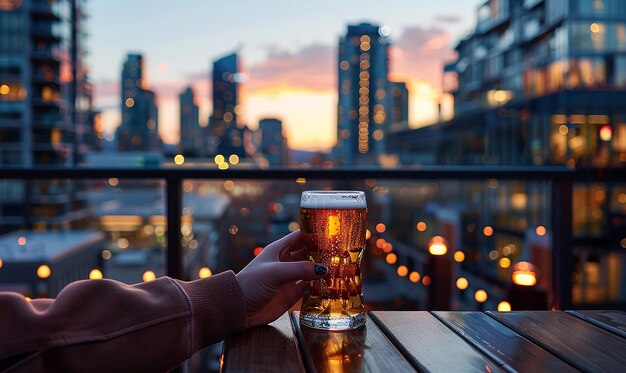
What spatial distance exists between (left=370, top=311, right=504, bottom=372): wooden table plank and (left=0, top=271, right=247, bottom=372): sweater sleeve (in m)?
0.25

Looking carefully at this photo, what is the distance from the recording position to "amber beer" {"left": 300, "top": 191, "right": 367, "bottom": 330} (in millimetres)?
997

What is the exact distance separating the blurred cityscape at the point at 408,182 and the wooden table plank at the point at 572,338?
0.40 metres

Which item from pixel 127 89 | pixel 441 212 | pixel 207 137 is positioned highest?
pixel 127 89

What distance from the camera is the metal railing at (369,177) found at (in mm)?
2195

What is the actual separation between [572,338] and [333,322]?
37cm

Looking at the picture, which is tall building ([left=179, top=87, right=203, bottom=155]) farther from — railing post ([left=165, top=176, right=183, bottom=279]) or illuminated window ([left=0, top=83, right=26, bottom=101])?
railing post ([left=165, top=176, right=183, bottom=279])

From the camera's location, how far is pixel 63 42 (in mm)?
45656

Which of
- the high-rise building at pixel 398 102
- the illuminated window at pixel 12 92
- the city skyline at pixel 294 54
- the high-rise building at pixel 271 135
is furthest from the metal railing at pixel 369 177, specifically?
the high-rise building at pixel 398 102

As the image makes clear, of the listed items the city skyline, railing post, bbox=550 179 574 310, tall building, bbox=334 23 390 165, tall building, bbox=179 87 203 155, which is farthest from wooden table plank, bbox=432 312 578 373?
tall building, bbox=334 23 390 165

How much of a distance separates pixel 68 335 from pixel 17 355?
60 millimetres

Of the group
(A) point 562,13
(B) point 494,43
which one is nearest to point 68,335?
(A) point 562,13

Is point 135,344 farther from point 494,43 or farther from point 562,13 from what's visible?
point 494,43

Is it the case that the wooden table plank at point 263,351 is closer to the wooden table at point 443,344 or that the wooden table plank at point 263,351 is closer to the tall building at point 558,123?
the wooden table at point 443,344

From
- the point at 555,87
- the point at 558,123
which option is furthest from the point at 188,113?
the point at 558,123
